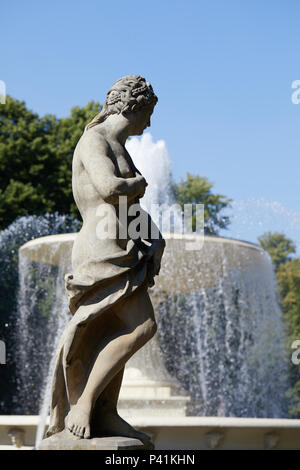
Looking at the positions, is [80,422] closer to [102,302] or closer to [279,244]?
[102,302]

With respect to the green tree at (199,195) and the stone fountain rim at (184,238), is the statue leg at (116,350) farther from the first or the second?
the green tree at (199,195)

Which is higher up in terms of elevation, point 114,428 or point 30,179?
point 30,179

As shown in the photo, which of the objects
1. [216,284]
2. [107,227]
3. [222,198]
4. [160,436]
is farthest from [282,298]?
[107,227]

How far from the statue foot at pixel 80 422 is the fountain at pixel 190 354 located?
387 cm

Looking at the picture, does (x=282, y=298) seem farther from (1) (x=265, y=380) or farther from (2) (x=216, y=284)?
(2) (x=216, y=284)

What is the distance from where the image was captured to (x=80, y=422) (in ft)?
13.7

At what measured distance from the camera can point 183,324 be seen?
2269 cm

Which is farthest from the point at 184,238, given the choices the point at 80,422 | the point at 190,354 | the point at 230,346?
the point at 230,346

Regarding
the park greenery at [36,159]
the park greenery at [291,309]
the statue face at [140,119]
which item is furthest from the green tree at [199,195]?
the statue face at [140,119]

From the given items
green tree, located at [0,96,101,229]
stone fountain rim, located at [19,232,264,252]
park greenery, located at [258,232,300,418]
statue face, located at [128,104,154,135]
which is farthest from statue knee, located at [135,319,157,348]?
park greenery, located at [258,232,300,418]

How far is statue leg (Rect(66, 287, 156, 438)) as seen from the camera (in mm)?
4219

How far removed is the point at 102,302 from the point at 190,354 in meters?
21.4

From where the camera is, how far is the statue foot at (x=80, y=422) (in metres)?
4.16

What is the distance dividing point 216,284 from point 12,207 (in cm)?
1076
